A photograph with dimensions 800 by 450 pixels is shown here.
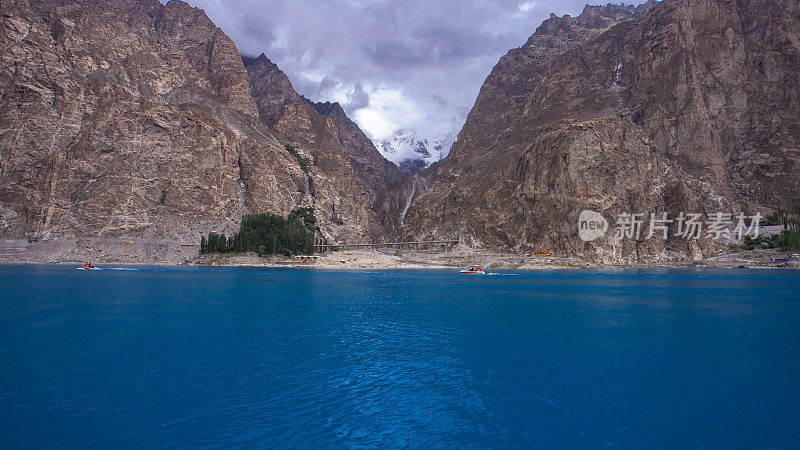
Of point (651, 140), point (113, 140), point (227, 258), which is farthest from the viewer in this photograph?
point (651, 140)

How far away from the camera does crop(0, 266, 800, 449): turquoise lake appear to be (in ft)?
36.8

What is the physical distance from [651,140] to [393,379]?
148984 millimetres

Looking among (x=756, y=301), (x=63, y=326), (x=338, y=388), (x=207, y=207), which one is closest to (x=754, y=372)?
(x=338, y=388)

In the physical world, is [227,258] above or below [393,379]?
above

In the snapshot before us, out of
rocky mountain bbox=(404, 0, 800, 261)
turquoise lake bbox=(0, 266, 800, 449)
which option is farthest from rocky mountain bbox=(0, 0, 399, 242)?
turquoise lake bbox=(0, 266, 800, 449)

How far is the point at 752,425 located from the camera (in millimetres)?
12109

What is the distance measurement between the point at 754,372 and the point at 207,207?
14078cm

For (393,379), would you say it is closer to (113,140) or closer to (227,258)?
(227,258)

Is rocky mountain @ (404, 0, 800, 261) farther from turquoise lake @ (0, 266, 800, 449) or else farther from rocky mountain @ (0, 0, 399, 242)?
turquoise lake @ (0, 266, 800, 449)

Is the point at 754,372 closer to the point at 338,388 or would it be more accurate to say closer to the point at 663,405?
the point at 663,405

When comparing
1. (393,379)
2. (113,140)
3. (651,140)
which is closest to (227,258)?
(113,140)

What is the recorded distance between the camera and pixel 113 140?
12825 cm

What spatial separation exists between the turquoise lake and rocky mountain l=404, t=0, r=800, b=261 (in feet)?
323

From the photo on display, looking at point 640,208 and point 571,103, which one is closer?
point 640,208
